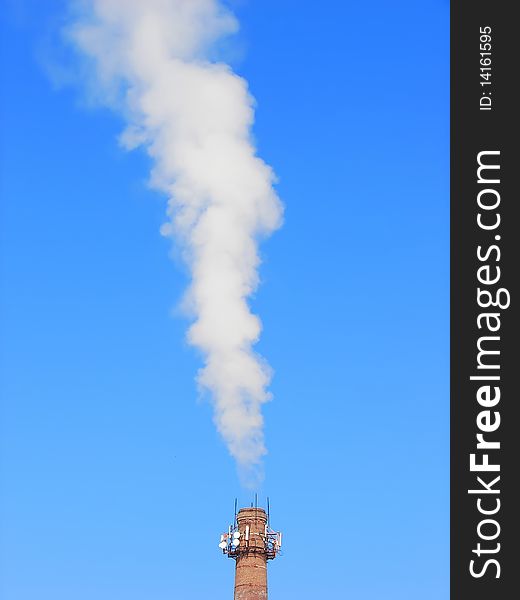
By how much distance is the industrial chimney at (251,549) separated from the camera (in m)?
40.0

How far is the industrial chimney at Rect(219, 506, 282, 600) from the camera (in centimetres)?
4000

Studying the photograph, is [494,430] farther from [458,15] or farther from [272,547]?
[272,547]

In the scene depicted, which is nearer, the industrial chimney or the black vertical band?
the black vertical band

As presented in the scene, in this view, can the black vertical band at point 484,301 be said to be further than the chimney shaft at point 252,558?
No

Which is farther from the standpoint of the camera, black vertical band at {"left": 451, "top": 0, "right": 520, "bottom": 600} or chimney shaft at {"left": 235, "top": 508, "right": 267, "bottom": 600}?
chimney shaft at {"left": 235, "top": 508, "right": 267, "bottom": 600}

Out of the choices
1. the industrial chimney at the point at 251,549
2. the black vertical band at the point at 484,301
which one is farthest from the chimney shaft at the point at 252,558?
the black vertical band at the point at 484,301

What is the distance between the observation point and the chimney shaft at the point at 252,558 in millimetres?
39906

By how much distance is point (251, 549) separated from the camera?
40594 millimetres

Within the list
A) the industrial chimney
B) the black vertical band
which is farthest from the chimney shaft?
the black vertical band

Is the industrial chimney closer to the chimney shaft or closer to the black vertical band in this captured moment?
the chimney shaft

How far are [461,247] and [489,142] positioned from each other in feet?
6.09

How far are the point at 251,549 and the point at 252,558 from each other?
0.37 meters

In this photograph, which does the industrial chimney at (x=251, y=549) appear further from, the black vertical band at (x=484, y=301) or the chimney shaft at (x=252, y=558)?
the black vertical band at (x=484, y=301)

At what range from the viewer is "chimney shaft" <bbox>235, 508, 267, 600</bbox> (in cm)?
3991
